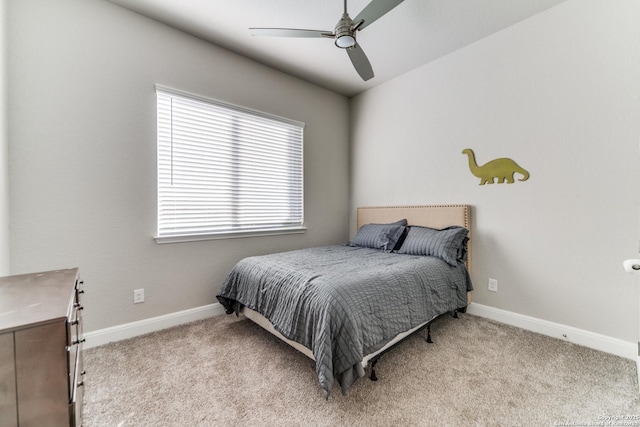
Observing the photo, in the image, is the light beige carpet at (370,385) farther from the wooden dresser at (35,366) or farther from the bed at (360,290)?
the wooden dresser at (35,366)

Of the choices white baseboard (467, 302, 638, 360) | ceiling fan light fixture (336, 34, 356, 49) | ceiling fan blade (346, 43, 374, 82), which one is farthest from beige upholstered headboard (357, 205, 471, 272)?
ceiling fan light fixture (336, 34, 356, 49)

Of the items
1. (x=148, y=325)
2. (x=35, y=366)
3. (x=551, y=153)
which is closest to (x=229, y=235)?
(x=148, y=325)

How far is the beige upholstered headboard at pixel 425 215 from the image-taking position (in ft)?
9.00

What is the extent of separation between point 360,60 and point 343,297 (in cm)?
183

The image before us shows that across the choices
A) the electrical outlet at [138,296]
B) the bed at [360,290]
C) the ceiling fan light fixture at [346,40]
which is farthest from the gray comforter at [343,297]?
the ceiling fan light fixture at [346,40]

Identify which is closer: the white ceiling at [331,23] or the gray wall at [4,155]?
the gray wall at [4,155]

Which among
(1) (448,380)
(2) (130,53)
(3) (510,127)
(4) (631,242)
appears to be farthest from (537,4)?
(2) (130,53)

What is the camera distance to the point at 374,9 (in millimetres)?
1666

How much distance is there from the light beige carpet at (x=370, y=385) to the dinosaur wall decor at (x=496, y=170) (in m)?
1.41

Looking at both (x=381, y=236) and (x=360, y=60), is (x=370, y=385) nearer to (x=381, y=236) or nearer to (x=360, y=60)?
(x=381, y=236)

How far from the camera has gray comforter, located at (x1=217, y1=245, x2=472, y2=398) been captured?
1480 millimetres

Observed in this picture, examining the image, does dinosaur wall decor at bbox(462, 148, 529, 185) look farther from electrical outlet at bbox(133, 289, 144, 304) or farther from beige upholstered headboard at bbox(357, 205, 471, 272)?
electrical outlet at bbox(133, 289, 144, 304)

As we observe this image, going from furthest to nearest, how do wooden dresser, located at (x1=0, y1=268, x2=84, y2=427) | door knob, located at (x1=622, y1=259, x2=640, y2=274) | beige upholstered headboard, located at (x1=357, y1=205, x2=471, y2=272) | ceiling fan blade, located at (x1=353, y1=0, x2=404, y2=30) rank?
beige upholstered headboard, located at (x1=357, y1=205, x2=471, y2=272)
ceiling fan blade, located at (x1=353, y1=0, x2=404, y2=30)
door knob, located at (x1=622, y1=259, x2=640, y2=274)
wooden dresser, located at (x1=0, y1=268, x2=84, y2=427)

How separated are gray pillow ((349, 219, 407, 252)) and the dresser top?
2.50m
